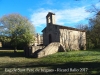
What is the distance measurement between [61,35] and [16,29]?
9.04 m

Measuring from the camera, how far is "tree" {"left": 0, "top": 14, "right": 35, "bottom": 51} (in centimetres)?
3216

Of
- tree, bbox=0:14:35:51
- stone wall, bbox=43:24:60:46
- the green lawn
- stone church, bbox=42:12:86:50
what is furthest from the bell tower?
the green lawn

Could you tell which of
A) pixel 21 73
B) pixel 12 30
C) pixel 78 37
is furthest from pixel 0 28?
pixel 21 73

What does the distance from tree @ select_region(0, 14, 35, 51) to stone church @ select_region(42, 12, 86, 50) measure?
3757 millimetres

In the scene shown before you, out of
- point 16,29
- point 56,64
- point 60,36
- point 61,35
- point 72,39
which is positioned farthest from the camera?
point 72,39

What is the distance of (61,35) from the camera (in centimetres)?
3169

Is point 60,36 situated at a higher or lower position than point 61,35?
lower

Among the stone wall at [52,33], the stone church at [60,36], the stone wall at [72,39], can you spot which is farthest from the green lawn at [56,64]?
the stone wall at [72,39]

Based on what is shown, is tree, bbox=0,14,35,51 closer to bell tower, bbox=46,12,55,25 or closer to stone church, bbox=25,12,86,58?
stone church, bbox=25,12,86,58

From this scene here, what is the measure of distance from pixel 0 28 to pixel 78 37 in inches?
671

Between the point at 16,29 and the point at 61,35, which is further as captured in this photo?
the point at 16,29

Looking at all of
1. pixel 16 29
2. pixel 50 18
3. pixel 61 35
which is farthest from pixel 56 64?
pixel 16 29

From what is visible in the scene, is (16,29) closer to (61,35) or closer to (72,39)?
(61,35)

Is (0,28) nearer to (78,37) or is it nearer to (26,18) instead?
(26,18)
